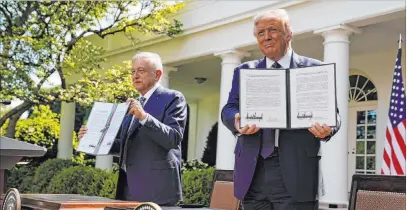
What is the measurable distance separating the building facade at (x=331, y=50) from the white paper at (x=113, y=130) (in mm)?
6324

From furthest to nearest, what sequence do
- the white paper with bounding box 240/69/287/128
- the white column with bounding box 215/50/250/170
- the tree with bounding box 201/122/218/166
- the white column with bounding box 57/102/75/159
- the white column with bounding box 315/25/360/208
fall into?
the tree with bounding box 201/122/218/166 < the white column with bounding box 57/102/75/159 < the white column with bounding box 215/50/250/170 < the white column with bounding box 315/25/360/208 < the white paper with bounding box 240/69/287/128

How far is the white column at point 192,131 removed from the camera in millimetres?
20906

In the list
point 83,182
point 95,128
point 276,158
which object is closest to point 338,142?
point 83,182

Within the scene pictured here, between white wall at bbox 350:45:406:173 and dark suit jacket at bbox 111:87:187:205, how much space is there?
9857 millimetres

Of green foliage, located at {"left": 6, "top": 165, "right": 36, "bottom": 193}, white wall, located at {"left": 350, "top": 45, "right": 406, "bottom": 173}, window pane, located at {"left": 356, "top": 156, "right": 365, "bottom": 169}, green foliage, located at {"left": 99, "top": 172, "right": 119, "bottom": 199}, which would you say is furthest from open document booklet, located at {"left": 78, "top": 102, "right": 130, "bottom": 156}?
green foliage, located at {"left": 6, "top": 165, "right": 36, "bottom": 193}

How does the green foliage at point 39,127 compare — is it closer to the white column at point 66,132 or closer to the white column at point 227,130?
the white column at point 66,132

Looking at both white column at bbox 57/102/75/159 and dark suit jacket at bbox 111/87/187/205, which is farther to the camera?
white column at bbox 57/102/75/159

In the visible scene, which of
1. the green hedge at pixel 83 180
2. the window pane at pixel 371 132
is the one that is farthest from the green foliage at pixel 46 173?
the window pane at pixel 371 132

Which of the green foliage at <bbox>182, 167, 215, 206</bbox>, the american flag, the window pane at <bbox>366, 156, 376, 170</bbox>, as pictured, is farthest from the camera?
the window pane at <bbox>366, 156, 376, 170</bbox>

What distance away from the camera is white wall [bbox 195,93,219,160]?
20.3 metres

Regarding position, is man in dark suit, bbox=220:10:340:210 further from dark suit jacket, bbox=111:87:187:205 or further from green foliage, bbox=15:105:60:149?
green foliage, bbox=15:105:60:149

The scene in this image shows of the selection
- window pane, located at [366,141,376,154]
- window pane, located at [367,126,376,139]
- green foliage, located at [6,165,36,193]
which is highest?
window pane, located at [367,126,376,139]

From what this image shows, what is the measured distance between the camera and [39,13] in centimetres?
1154

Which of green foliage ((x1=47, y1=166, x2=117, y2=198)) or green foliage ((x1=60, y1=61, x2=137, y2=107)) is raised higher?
green foliage ((x1=60, y1=61, x2=137, y2=107))
